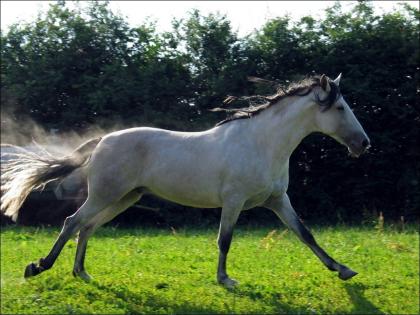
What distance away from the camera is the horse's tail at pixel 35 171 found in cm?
885

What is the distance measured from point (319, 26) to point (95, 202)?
9279 mm

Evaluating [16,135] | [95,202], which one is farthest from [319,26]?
[95,202]

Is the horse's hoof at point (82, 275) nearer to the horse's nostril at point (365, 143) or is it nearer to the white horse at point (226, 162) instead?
the white horse at point (226, 162)

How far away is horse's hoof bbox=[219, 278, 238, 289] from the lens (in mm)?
8091

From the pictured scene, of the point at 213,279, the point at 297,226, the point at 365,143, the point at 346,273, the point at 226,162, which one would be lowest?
the point at 213,279

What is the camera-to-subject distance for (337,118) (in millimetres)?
8391

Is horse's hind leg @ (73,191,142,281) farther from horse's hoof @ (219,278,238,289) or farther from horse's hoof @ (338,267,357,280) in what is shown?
horse's hoof @ (338,267,357,280)

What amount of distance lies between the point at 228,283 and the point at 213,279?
38 centimetres

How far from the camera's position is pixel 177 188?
8523 millimetres

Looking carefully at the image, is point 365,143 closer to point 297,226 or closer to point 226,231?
point 297,226

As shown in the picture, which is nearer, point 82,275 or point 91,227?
point 82,275

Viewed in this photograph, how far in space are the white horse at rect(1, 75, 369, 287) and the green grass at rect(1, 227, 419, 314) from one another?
348 mm

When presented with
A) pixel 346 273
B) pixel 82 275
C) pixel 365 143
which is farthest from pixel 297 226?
pixel 82 275

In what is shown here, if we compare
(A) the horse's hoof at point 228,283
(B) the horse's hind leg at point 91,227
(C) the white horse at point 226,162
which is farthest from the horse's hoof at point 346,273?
(B) the horse's hind leg at point 91,227
